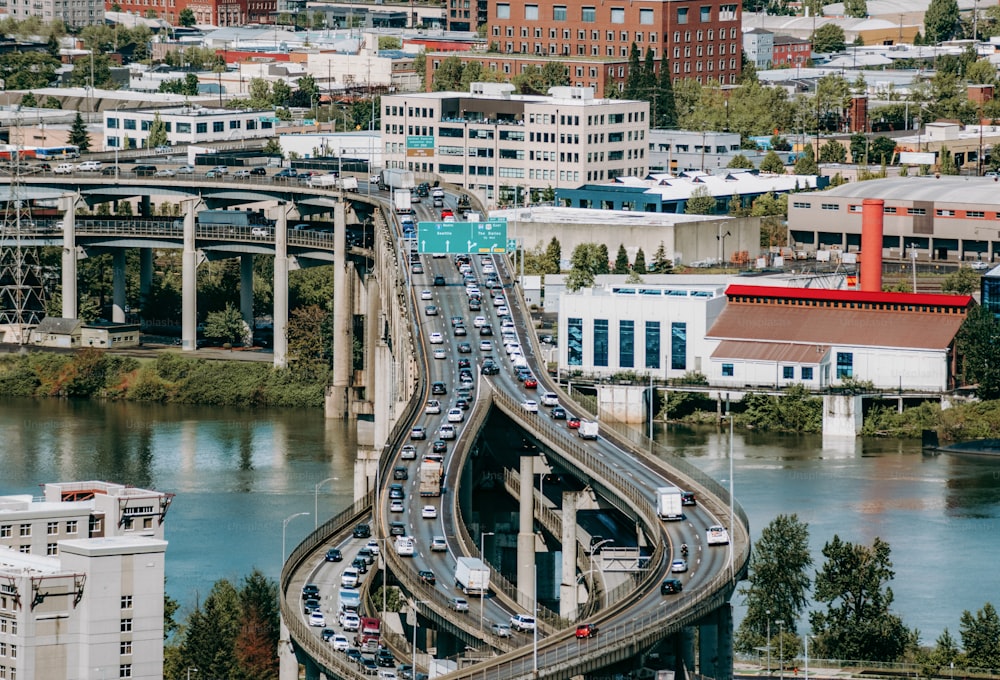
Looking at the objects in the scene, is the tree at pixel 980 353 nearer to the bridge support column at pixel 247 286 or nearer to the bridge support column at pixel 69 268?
the bridge support column at pixel 247 286

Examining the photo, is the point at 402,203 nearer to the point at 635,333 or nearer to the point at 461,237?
the point at 461,237

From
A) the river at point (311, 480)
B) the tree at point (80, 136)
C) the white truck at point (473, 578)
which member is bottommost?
the river at point (311, 480)

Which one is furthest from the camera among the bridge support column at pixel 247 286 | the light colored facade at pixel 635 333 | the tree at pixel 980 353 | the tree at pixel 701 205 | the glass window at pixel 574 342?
the tree at pixel 701 205

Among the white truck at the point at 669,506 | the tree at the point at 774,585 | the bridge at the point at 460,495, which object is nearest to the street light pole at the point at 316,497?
the bridge at the point at 460,495

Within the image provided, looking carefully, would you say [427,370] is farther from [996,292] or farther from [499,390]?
[996,292]

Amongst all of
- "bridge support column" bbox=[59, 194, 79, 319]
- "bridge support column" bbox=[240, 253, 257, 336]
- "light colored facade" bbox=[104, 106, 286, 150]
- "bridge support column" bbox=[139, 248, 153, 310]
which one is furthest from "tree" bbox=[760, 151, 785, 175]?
"bridge support column" bbox=[59, 194, 79, 319]

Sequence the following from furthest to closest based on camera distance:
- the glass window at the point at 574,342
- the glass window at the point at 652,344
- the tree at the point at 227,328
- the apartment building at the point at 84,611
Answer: the tree at the point at 227,328
the glass window at the point at 574,342
the glass window at the point at 652,344
the apartment building at the point at 84,611
